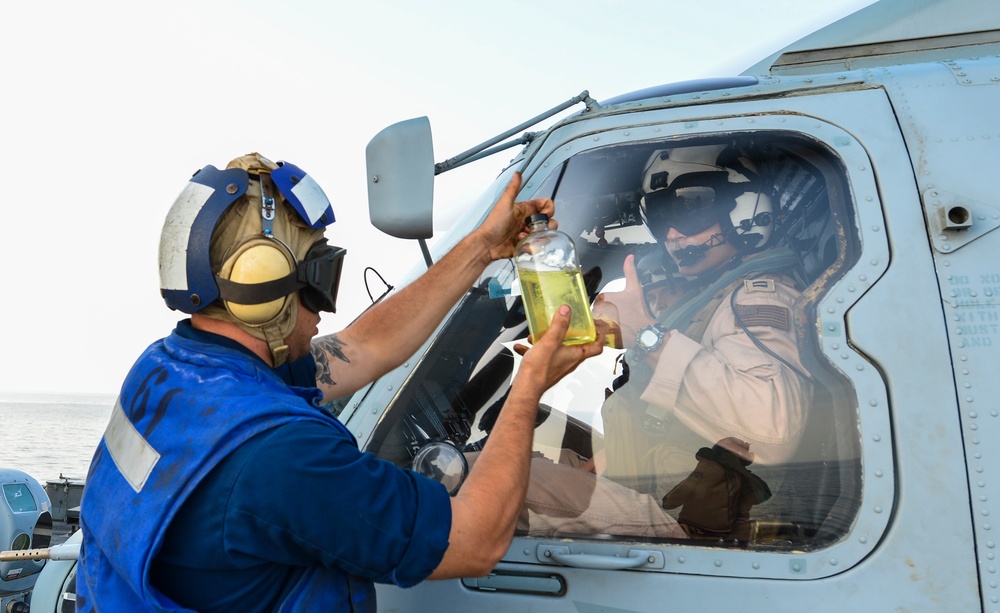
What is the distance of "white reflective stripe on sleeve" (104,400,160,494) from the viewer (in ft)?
4.54

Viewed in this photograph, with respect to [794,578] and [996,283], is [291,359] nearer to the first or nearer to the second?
[794,578]

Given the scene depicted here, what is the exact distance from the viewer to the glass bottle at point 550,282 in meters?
1.76

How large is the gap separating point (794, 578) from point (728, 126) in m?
1.05

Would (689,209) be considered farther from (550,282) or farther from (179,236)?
(179,236)

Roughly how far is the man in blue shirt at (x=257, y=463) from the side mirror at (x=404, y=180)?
16 cm

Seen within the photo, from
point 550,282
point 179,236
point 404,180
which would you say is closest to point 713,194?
point 550,282

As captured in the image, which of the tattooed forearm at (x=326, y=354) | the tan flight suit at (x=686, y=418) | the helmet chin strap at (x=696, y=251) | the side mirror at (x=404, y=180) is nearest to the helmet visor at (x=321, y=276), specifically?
the side mirror at (x=404, y=180)

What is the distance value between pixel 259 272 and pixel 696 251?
A: 1103 millimetres

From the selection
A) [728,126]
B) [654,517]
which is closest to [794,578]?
[654,517]

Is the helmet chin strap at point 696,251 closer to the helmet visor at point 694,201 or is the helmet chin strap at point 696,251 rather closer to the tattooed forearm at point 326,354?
the helmet visor at point 694,201

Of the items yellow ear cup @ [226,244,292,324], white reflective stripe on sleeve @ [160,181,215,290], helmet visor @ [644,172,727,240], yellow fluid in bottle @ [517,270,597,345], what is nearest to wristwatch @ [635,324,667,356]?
yellow fluid in bottle @ [517,270,597,345]

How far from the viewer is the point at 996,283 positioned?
1.62 metres

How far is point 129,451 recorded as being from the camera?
1.44m

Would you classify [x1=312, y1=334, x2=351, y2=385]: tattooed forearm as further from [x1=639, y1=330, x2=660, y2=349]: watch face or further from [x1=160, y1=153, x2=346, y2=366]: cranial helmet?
[x1=639, y1=330, x2=660, y2=349]: watch face
